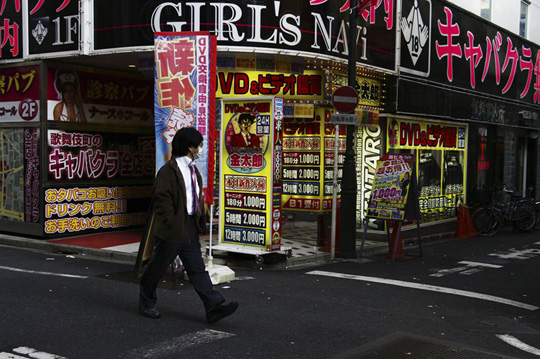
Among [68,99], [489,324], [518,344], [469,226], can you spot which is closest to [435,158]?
[469,226]

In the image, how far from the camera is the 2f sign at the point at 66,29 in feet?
38.1

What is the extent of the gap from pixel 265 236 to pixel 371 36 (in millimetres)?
5614

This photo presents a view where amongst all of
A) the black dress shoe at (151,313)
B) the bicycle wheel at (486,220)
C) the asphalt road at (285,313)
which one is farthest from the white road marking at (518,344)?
the bicycle wheel at (486,220)

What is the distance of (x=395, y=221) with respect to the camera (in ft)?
37.1

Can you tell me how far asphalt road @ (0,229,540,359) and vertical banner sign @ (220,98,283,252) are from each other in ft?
2.80

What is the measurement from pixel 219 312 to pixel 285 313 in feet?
3.29

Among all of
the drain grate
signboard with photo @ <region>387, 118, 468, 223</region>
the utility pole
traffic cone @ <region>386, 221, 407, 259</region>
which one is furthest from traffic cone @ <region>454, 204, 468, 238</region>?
the drain grate

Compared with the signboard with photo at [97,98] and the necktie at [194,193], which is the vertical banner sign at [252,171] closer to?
the necktie at [194,193]

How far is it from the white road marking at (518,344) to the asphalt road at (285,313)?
10 millimetres

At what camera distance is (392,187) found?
440 inches

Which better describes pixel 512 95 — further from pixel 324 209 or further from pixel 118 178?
pixel 118 178

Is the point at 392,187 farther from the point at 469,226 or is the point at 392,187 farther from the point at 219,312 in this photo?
the point at 219,312

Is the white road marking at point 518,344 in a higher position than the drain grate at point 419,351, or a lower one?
lower

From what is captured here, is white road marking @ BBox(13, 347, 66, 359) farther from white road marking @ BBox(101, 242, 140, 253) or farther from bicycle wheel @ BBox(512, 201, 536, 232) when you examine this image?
bicycle wheel @ BBox(512, 201, 536, 232)
